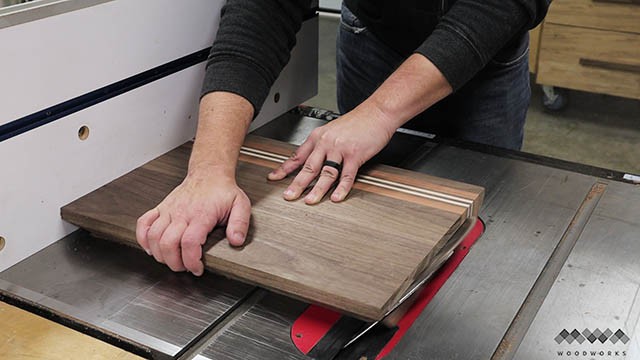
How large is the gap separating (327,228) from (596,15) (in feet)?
7.76

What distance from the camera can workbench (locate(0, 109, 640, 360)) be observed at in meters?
0.76

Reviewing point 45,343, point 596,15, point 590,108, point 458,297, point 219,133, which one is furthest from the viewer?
point 590,108

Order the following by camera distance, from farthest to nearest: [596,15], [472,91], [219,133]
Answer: [596,15] → [472,91] → [219,133]

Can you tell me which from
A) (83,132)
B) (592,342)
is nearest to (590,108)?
(592,342)

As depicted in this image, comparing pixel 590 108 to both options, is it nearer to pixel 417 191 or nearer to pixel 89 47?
pixel 417 191

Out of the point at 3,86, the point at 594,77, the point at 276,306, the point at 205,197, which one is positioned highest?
the point at 3,86

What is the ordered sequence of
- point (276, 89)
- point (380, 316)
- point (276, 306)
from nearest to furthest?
point (380, 316) < point (276, 306) < point (276, 89)

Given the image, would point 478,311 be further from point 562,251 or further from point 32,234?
point 32,234

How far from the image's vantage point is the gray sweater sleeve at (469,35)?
1.00 metres

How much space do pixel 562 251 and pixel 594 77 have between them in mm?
2246

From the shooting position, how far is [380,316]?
0.72 m

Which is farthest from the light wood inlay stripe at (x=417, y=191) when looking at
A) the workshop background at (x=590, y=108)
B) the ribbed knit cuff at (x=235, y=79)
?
the workshop background at (x=590, y=108)

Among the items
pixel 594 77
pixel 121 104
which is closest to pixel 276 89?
pixel 121 104

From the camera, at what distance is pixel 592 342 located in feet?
2.50
